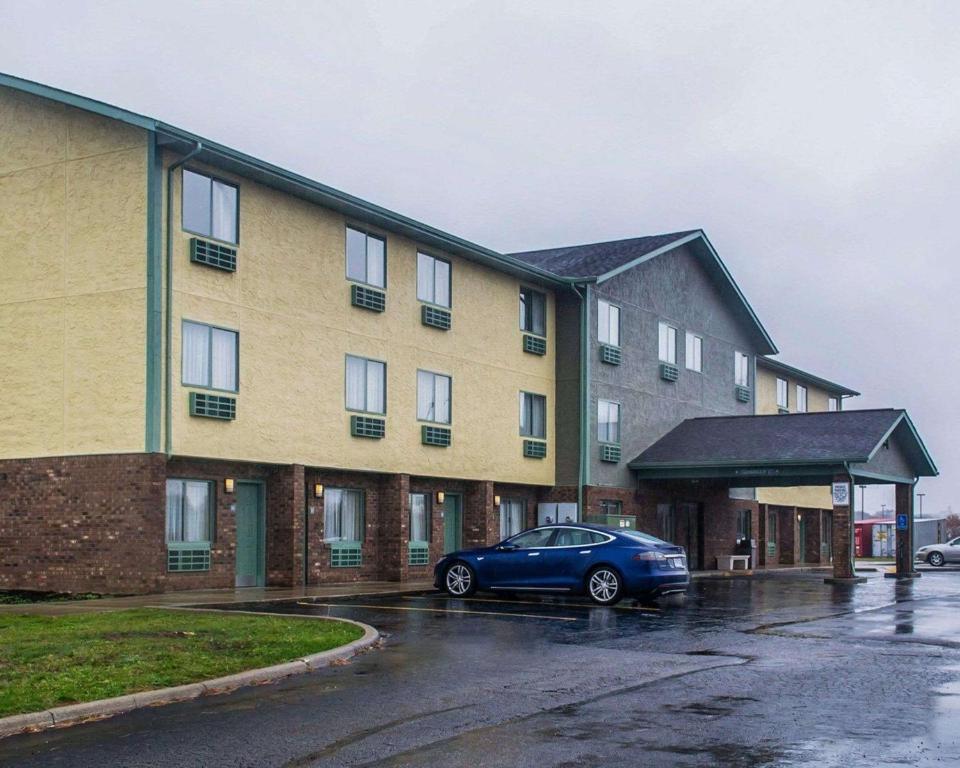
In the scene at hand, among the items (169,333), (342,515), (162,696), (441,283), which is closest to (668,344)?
(441,283)

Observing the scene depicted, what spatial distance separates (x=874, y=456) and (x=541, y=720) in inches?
1059

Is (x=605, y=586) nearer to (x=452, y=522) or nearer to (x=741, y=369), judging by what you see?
(x=452, y=522)

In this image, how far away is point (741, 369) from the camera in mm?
46094

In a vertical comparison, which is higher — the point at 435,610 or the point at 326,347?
the point at 326,347

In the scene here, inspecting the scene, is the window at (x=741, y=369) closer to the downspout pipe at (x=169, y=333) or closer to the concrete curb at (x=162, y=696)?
the downspout pipe at (x=169, y=333)

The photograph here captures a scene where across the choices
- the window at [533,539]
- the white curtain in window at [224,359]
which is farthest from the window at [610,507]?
the white curtain in window at [224,359]

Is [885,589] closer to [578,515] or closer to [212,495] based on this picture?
[578,515]

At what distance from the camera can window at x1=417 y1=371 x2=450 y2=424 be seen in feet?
98.2

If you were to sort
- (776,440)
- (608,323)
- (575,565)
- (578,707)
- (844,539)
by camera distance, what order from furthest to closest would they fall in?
(608,323), (776,440), (844,539), (575,565), (578,707)

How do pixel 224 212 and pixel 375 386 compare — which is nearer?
pixel 224 212

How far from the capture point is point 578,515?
34844mm

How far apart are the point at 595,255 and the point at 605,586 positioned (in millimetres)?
19025

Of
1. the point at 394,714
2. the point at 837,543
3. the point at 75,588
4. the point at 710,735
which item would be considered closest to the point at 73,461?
the point at 75,588

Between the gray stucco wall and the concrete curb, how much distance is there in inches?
921
